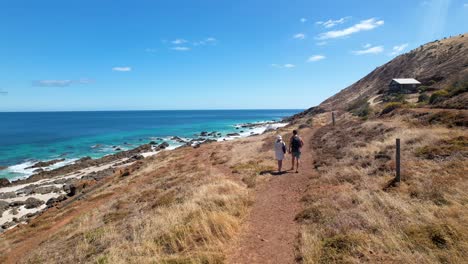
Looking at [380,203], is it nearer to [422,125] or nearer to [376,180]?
[376,180]

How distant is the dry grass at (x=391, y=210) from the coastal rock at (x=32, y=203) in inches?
991

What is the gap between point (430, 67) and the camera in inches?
2379

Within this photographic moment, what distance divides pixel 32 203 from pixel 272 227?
25864mm

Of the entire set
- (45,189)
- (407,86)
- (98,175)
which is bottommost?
(45,189)

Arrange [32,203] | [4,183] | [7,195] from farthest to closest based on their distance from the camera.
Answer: [4,183]
[7,195]
[32,203]

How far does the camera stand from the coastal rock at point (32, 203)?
23.4m

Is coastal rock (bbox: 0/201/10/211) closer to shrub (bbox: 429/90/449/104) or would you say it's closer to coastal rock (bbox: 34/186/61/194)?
coastal rock (bbox: 34/186/61/194)

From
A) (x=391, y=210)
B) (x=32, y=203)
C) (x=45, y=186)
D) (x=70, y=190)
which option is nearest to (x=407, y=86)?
(x=391, y=210)

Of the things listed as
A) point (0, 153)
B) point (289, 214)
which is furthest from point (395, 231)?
point (0, 153)

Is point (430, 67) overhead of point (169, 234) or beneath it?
overhead

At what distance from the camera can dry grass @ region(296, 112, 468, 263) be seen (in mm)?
5078

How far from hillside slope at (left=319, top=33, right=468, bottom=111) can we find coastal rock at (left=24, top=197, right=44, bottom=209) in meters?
52.3

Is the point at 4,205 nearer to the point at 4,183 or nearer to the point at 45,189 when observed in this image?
the point at 45,189

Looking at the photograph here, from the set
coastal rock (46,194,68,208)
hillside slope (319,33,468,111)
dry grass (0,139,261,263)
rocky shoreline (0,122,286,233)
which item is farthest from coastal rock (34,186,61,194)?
hillside slope (319,33,468,111)
